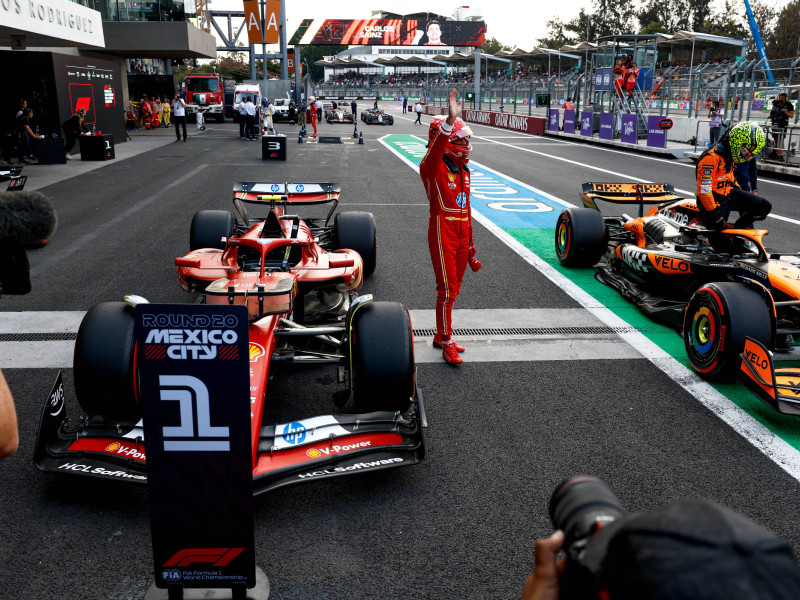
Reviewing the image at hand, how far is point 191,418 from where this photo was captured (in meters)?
2.34

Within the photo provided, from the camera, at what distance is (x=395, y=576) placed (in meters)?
2.85

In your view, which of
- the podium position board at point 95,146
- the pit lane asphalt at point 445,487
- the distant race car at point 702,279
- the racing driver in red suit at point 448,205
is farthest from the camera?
the podium position board at point 95,146

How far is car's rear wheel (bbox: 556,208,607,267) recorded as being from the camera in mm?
7461

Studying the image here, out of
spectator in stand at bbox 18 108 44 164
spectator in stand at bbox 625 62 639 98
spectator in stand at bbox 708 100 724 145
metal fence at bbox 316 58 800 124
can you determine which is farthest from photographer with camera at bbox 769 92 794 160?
spectator in stand at bbox 18 108 44 164

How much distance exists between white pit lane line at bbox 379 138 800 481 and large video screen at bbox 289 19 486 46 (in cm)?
9930

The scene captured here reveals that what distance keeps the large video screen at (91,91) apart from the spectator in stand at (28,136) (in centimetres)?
170

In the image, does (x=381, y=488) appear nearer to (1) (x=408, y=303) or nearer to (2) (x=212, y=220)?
(1) (x=408, y=303)

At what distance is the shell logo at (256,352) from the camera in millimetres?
3786

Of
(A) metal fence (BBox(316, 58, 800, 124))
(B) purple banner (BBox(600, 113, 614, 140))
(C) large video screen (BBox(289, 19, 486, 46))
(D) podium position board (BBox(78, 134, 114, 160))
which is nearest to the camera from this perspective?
(D) podium position board (BBox(78, 134, 114, 160))

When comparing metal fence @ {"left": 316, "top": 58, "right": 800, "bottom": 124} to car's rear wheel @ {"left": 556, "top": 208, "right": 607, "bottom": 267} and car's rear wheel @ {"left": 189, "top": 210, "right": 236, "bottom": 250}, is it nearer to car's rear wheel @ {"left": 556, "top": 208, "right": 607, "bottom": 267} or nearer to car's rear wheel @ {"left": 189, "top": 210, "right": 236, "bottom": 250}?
car's rear wheel @ {"left": 556, "top": 208, "right": 607, "bottom": 267}

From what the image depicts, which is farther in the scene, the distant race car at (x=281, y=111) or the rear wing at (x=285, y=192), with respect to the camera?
the distant race car at (x=281, y=111)

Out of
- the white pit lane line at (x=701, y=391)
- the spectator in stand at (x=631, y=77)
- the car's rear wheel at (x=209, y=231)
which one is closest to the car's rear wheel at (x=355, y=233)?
the car's rear wheel at (x=209, y=231)

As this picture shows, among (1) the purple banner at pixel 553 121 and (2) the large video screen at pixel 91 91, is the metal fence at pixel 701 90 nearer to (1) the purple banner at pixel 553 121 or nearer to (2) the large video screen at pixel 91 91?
(1) the purple banner at pixel 553 121

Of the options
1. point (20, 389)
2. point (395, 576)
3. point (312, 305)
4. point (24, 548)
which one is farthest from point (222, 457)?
point (312, 305)
